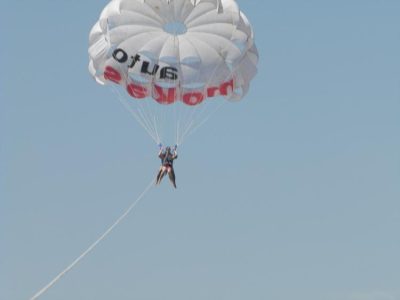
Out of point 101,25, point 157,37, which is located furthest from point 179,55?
point 101,25

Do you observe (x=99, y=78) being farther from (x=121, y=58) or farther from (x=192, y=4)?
(x=192, y=4)

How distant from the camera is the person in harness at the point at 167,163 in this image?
29.2 m

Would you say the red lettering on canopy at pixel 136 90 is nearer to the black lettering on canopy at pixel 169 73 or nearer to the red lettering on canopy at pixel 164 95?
the red lettering on canopy at pixel 164 95

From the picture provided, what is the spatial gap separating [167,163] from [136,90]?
11.7 ft

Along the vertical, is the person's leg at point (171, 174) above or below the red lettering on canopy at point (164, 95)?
below

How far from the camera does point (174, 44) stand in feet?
101

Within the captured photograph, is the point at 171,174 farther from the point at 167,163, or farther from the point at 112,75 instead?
the point at 112,75

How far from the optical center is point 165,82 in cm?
3116

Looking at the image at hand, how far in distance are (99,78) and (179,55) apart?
3225 millimetres

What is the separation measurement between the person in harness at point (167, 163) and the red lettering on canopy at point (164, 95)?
2.47 metres

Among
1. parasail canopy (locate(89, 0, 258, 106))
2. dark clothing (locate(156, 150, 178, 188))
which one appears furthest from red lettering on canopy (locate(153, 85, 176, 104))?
dark clothing (locate(156, 150, 178, 188))

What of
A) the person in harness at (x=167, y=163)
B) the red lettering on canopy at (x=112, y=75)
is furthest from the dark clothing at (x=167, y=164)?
the red lettering on canopy at (x=112, y=75)

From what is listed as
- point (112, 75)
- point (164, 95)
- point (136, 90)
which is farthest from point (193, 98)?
point (112, 75)

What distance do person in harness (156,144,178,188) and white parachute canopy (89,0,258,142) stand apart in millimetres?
2738
